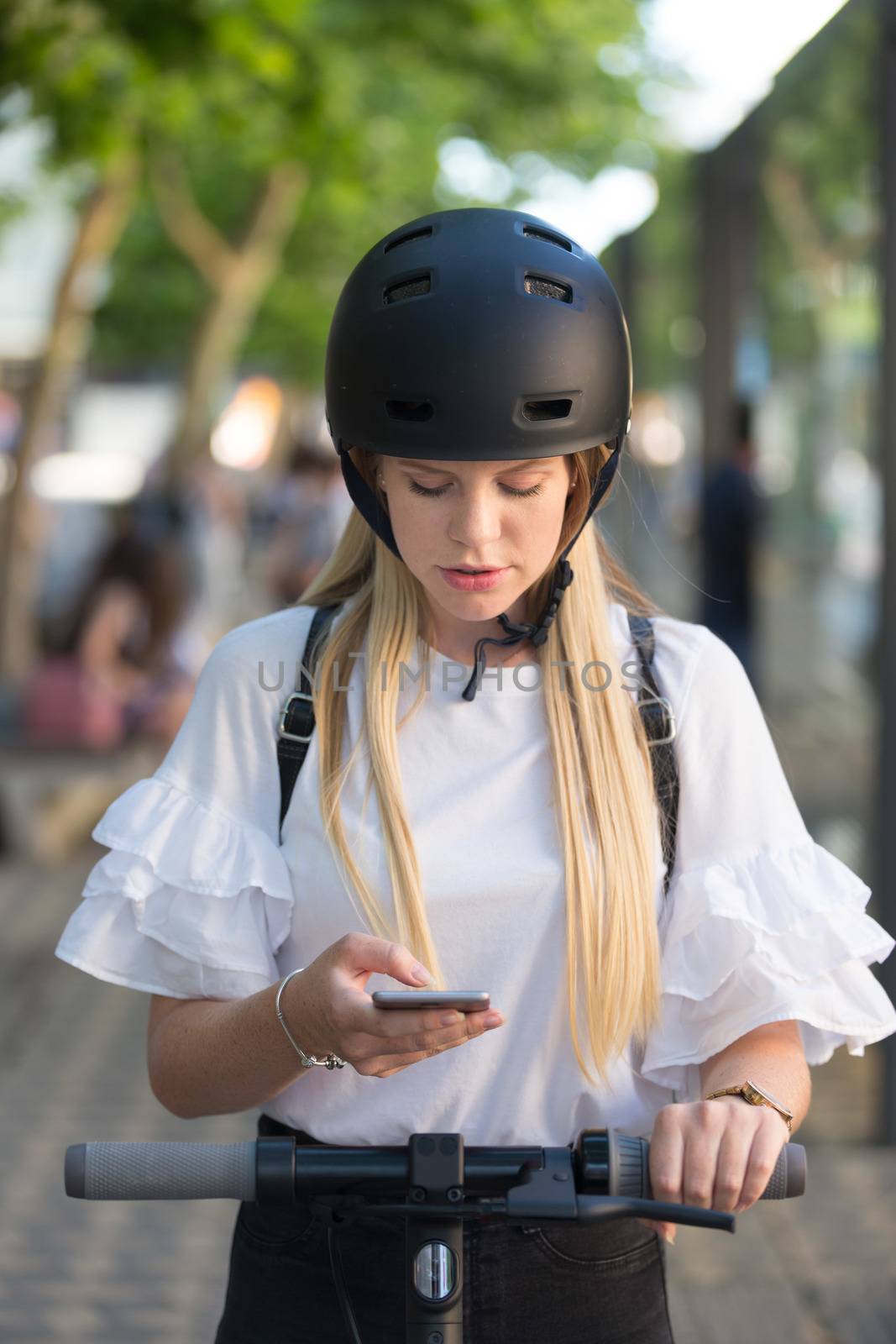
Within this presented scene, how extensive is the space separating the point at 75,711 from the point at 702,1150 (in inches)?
325

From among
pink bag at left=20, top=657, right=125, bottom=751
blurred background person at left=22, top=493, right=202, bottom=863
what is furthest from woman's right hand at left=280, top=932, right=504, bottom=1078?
pink bag at left=20, top=657, right=125, bottom=751

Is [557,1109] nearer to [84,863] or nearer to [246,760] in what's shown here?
[246,760]

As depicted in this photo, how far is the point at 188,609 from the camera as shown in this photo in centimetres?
1002

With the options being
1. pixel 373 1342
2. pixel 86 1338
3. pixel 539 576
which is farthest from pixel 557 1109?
pixel 86 1338

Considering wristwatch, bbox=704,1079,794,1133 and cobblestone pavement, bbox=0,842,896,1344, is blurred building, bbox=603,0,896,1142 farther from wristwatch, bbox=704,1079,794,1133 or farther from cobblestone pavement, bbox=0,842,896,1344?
wristwatch, bbox=704,1079,794,1133

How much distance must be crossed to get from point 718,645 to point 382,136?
12.8m

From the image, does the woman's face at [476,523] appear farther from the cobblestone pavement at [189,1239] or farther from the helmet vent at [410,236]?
the cobblestone pavement at [189,1239]

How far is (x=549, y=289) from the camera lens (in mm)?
1991

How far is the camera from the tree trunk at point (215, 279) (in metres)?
17.4

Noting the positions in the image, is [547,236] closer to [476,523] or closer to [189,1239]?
[476,523]

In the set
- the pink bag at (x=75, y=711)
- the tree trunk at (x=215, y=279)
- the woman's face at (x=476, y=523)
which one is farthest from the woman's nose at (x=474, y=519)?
A: the tree trunk at (x=215, y=279)

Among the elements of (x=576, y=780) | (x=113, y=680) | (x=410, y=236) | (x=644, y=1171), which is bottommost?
(x=113, y=680)

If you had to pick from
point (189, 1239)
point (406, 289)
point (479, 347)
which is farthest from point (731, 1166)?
point (189, 1239)

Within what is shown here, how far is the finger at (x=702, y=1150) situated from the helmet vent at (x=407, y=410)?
816mm
